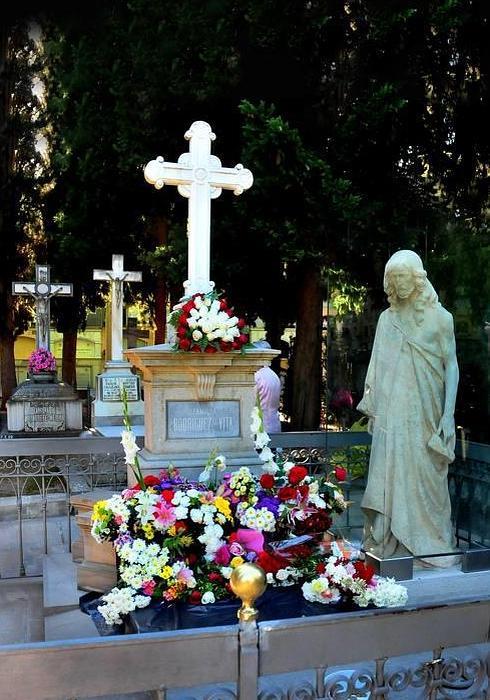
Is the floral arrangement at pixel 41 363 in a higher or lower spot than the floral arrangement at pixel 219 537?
higher

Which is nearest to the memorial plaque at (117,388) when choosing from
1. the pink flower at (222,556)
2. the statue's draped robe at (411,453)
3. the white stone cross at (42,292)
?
the white stone cross at (42,292)

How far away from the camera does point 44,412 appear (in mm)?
13430

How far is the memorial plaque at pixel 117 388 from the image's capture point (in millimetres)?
14766

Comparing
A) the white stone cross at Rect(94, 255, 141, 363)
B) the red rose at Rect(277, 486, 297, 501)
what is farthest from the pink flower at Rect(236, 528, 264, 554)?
the white stone cross at Rect(94, 255, 141, 363)

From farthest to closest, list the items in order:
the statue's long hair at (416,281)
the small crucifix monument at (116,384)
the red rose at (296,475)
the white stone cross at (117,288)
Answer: the white stone cross at (117,288) → the small crucifix monument at (116,384) → the statue's long hair at (416,281) → the red rose at (296,475)

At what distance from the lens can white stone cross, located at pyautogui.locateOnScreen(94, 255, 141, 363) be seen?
16.1m

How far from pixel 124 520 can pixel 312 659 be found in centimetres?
177

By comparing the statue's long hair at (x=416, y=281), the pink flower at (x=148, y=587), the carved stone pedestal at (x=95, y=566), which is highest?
the statue's long hair at (x=416, y=281)

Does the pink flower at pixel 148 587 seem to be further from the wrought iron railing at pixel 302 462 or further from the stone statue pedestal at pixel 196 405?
the wrought iron railing at pixel 302 462

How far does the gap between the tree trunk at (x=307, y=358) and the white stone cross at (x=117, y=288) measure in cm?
512

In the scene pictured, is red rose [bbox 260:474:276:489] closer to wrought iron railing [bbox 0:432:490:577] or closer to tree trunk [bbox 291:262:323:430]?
wrought iron railing [bbox 0:432:490:577]

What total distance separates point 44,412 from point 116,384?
2.10m

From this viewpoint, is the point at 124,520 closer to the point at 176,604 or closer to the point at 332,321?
the point at 176,604

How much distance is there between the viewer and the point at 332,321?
5430 mm
